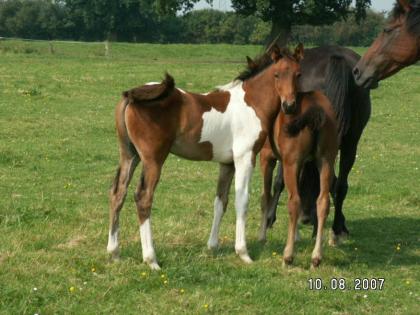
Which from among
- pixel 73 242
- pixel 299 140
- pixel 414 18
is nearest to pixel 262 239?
pixel 299 140

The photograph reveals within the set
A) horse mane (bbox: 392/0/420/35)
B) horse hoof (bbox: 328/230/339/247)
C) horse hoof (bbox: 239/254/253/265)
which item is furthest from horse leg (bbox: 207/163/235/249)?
horse mane (bbox: 392/0/420/35)

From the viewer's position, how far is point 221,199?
7152 mm

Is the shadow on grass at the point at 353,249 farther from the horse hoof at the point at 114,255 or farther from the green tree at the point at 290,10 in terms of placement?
the green tree at the point at 290,10

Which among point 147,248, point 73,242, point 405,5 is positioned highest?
point 405,5

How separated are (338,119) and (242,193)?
1.51 meters

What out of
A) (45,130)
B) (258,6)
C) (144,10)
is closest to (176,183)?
(45,130)

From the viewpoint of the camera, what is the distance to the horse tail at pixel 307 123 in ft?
21.6

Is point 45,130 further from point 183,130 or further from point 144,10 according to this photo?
point 144,10

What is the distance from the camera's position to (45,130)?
15391 millimetres

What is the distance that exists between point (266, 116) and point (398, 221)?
3241mm

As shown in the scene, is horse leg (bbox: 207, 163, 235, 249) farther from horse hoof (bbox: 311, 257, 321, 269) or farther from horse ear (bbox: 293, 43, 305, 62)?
horse ear (bbox: 293, 43, 305, 62)

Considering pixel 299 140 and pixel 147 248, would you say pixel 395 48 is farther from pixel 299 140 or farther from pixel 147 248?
pixel 147 248

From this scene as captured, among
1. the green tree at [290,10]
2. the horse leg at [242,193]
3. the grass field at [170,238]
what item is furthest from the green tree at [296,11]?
the horse leg at [242,193]

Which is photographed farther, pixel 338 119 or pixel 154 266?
pixel 338 119
